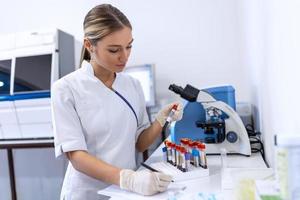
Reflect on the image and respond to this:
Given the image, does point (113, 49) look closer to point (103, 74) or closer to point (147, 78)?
point (103, 74)

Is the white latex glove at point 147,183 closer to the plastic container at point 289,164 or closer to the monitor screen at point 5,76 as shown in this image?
the plastic container at point 289,164

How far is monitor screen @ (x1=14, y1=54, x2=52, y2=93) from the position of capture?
232 cm

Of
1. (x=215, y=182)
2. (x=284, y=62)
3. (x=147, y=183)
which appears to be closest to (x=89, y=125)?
A: (x=147, y=183)

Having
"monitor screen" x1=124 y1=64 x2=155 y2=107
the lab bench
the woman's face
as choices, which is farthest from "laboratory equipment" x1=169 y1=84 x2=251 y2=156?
the lab bench

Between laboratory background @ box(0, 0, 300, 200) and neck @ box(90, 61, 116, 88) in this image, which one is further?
laboratory background @ box(0, 0, 300, 200)

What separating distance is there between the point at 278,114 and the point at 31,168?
2.53m

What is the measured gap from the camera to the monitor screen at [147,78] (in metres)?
2.44

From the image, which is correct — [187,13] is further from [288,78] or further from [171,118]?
[288,78]

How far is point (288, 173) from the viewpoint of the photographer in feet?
1.47

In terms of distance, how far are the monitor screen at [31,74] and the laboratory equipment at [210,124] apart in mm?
1302

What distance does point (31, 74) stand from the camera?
2.35 metres

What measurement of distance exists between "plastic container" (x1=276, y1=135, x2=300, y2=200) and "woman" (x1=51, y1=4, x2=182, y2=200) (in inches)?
25.7

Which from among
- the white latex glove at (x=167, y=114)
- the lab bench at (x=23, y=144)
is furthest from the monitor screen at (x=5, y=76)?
the white latex glove at (x=167, y=114)

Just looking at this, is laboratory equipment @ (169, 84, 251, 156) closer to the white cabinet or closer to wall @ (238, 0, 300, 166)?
wall @ (238, 0, 300, 166)
